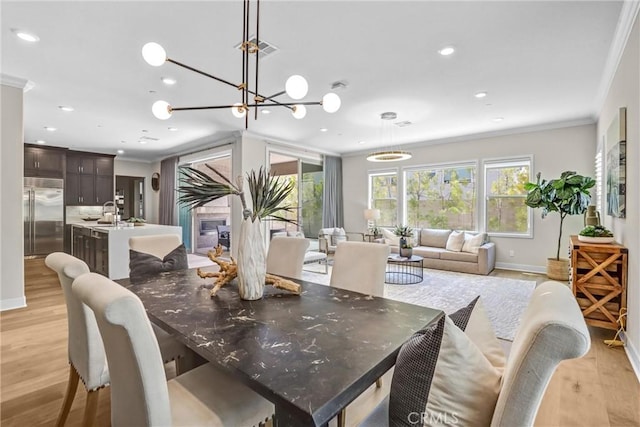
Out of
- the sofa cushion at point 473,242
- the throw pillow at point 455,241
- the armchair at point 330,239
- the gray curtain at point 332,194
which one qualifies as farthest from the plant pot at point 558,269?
the gray curtain at point 332,194

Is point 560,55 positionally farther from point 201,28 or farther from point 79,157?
point 79,157

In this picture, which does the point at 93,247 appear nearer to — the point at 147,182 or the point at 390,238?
the point at 147,182

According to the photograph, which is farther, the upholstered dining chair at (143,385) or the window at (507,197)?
the window at (507,197)

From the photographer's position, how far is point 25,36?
107 inches

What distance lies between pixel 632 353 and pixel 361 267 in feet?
7.55

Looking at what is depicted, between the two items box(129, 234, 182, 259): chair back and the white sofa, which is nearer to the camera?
box(129, 234, 182, 259): chair back

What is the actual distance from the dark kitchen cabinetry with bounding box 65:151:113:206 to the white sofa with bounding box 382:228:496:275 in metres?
7.36

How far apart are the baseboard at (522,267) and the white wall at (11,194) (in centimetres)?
763

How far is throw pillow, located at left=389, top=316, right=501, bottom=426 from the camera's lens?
807 millimetres

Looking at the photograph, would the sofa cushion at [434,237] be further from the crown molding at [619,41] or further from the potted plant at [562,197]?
the crown molding at [619,41]

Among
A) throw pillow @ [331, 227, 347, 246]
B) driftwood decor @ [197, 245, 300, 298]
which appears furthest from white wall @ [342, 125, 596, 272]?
driftwood decor @ [197, 245, 300, 298]

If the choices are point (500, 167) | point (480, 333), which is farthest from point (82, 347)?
point (500, 167)

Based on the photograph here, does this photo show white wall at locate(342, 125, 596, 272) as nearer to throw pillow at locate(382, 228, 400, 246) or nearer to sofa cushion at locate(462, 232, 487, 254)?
sofa cushion at locate(462, 232, 487, 254)

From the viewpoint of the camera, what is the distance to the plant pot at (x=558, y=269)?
5066mm
